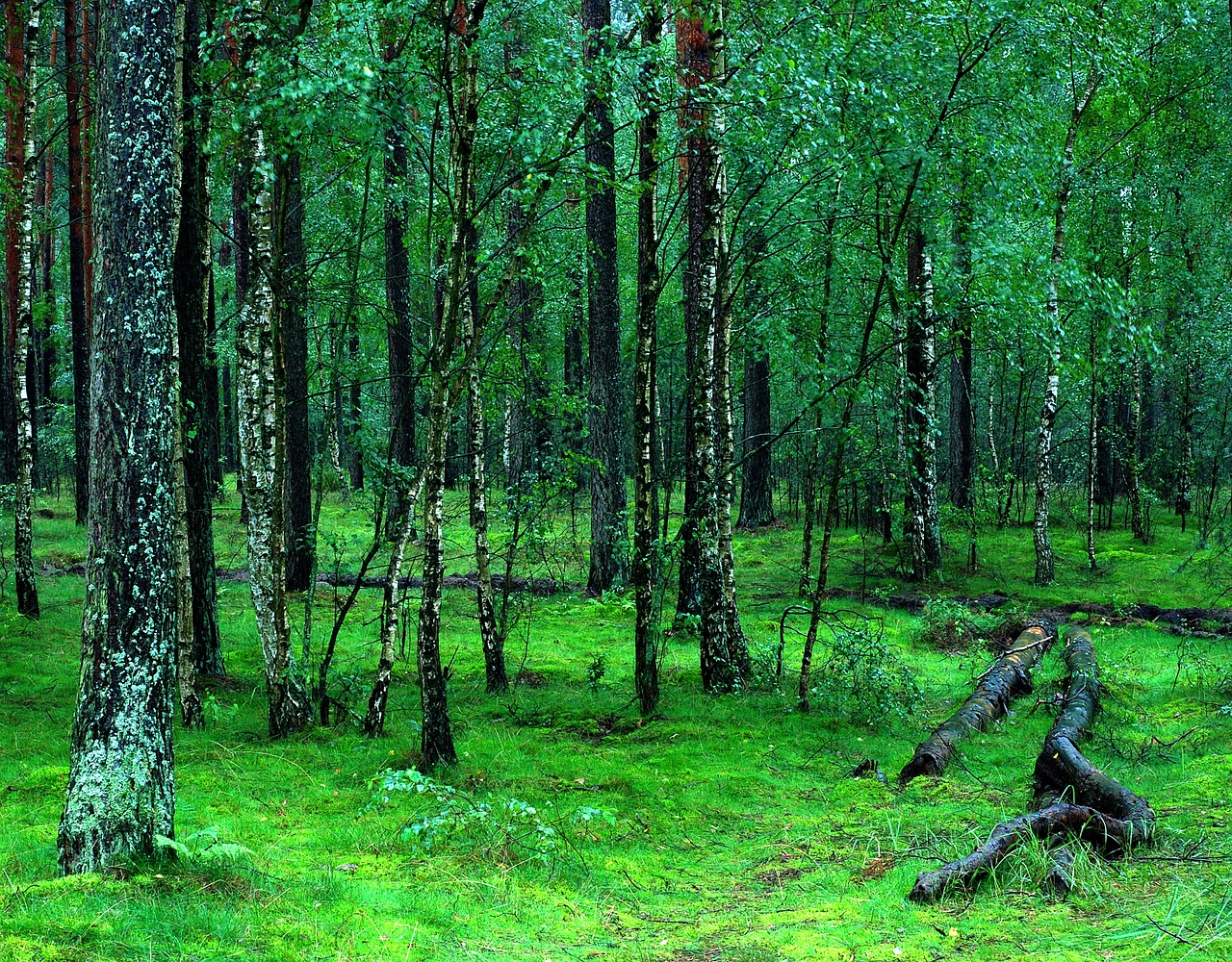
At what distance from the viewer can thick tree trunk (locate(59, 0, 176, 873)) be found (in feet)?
16.9

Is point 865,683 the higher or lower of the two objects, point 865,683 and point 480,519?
the lower

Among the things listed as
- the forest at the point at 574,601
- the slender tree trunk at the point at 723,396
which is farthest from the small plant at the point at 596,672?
the slender tree trunk at the point at 723,396

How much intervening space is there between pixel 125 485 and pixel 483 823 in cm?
332

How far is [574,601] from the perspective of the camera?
15992mm

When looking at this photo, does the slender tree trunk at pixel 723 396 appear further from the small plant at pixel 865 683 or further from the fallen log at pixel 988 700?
the fallen log at pixel 988 700

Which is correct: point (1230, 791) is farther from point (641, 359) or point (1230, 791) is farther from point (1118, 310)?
point (641, 359)

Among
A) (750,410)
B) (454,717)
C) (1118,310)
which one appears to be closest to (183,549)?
(454,717)

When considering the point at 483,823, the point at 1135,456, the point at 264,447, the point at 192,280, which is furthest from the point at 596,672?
the point at 1135,456

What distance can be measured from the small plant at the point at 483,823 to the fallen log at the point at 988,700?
299 cm

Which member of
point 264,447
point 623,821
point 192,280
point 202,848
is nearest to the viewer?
point 202,848

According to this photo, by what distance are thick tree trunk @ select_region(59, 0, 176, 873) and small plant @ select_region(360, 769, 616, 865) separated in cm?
163

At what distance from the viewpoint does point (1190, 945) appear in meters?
4.25

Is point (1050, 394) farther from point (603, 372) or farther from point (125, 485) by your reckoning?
point (125, 485)

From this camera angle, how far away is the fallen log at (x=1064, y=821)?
5500 millimetres
